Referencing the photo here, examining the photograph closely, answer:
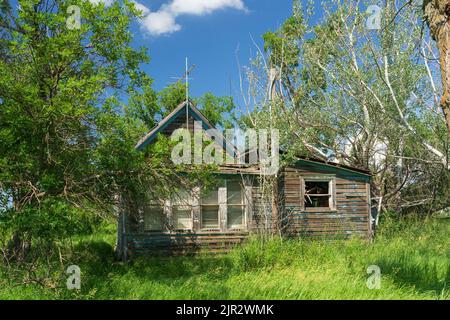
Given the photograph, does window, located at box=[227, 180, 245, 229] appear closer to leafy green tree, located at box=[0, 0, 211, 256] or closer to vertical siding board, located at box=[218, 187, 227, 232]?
vertical siding board, located at box=[218, 187, 227, 232]

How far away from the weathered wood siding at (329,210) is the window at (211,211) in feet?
7.80

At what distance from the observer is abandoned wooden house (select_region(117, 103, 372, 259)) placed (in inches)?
541

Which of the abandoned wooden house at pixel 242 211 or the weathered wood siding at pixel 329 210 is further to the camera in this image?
the weathered wood siding at pixel 329 210

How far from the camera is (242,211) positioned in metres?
14.7

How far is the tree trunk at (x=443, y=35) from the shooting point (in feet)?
18.0

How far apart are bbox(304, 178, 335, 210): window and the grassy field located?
9.69 ft

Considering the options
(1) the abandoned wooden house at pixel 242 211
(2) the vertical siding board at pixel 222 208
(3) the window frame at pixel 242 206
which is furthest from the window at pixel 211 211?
(3) the window frame at pixel 242 206

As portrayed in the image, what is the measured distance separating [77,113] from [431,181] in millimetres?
18425

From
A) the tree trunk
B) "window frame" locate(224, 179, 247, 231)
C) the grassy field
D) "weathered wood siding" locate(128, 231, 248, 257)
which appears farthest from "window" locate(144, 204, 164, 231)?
the tree trunk

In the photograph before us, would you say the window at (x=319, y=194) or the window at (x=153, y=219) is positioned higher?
the window at (x=319, y=194)

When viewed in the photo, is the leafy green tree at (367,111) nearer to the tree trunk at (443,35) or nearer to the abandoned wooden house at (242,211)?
the abandoned wooden house at (242,211)

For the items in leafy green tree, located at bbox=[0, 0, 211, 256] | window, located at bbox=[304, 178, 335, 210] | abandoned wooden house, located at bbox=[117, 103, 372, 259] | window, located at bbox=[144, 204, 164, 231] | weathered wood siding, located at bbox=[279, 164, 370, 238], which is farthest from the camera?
window, located at bbox=[304, 178, 335, 210]
